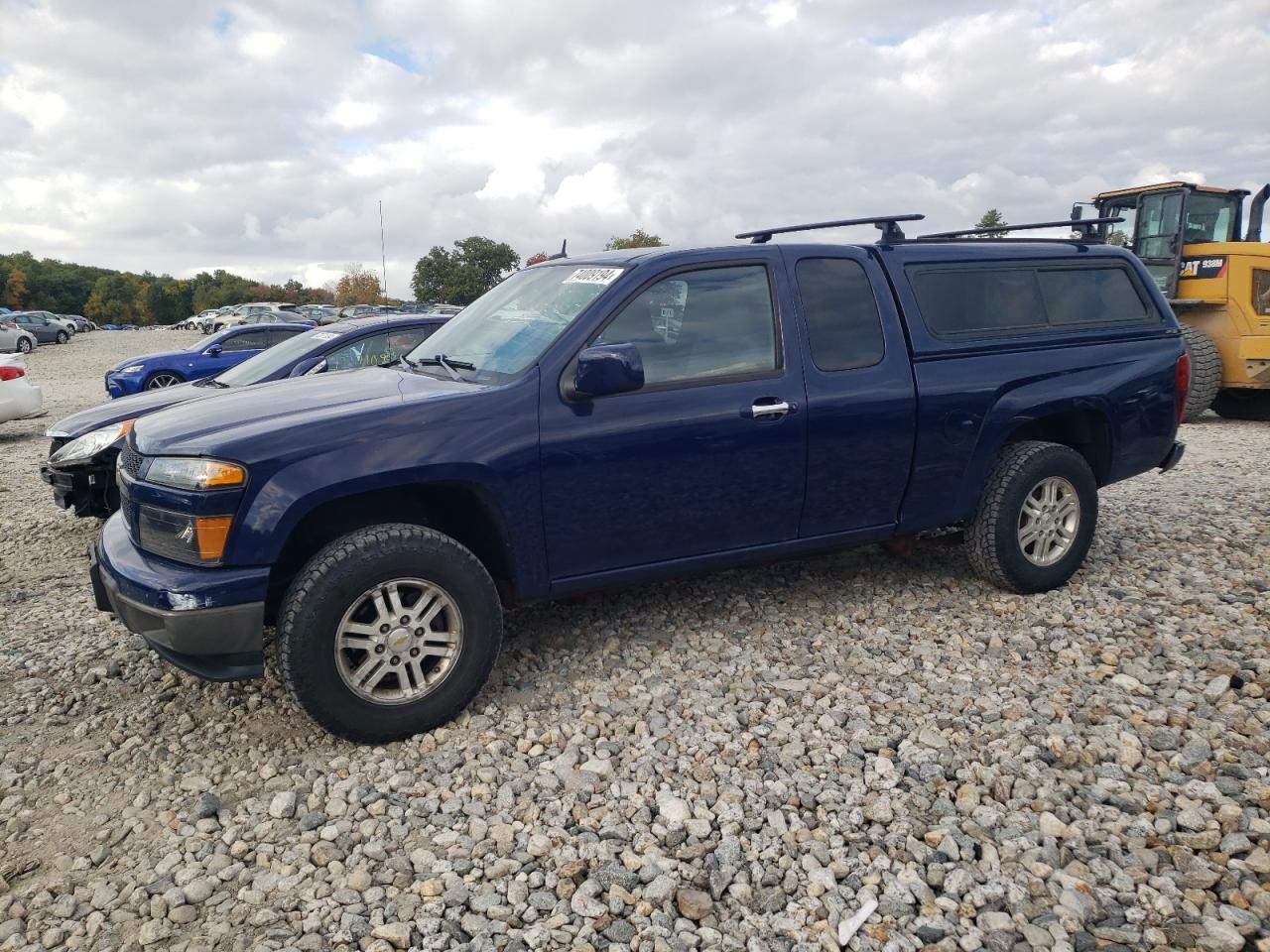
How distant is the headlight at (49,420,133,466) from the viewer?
20.3 ft

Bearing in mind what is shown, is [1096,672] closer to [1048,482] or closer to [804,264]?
[1048,482]

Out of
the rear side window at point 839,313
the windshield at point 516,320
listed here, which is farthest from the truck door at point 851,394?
the windshield at point 516,320

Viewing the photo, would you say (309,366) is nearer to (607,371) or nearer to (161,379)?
(607,371)

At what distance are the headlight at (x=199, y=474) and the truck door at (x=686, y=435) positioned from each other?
1.12 meters

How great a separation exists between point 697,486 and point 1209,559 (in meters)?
3.43

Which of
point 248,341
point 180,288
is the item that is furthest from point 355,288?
point 248,341

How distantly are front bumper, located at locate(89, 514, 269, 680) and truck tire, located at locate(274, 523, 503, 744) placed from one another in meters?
0.11

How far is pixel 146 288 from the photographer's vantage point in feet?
381

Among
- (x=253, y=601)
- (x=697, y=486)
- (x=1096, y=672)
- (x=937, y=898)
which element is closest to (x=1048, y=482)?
(x=1096, y=672)

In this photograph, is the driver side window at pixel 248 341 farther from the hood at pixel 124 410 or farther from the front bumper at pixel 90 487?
the front bumper at pixel 90 487

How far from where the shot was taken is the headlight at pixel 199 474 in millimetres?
3221

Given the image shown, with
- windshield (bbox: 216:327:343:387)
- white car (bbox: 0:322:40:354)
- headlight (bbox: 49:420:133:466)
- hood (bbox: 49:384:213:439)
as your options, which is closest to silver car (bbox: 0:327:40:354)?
white car (bbox: 0:322:40:354)

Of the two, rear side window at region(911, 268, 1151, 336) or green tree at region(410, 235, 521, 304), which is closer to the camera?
rear side window at region(911, 268, 1151, 336)

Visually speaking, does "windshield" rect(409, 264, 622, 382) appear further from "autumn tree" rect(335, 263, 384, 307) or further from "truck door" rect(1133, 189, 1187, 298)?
"autumn tree" rect(335, 263, 384, 307)
